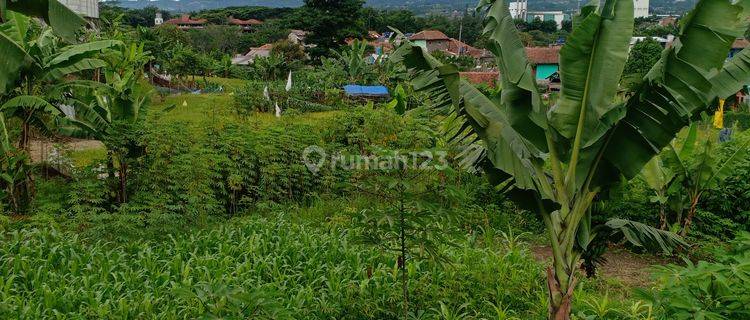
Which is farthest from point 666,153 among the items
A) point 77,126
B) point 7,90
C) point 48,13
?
point 7,90

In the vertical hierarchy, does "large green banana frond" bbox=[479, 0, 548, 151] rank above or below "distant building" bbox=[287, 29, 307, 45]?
above

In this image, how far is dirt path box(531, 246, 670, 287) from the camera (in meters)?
6.38

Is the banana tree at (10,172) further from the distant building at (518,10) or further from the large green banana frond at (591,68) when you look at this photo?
the large green banana frond at (591,68)

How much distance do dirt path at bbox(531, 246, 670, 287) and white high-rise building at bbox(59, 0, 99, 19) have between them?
24.6m

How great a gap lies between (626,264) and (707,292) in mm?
3360

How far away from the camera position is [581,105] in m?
3.84

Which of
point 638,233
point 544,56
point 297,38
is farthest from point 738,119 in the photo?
point 297,38

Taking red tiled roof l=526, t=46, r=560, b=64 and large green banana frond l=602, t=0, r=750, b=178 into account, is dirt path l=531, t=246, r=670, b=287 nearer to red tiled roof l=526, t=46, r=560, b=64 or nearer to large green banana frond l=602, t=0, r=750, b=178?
large green banana frond l=602, t=0, r=750, b=178

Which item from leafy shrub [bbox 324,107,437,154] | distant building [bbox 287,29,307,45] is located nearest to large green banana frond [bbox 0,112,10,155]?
leafy shrub [bbox 324,107,437,154]

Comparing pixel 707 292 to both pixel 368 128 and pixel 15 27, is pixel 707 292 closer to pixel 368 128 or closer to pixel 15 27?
pixel 368 128

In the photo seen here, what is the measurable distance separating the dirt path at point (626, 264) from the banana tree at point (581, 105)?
2.31 meters

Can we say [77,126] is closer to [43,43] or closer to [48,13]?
[43,43]

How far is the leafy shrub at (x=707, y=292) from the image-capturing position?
11.8 ft

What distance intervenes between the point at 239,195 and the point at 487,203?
11.3ft
